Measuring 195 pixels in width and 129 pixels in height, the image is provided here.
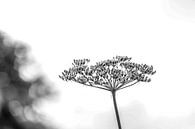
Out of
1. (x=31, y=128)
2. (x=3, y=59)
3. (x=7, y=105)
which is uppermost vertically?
(x=3, y=59)

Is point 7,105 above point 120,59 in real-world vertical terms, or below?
below

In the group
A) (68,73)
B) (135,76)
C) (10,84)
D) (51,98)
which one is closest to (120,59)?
(135,76)

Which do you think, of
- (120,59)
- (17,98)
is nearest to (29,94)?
(17,98)

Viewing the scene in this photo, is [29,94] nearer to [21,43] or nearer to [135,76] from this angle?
[21,43]

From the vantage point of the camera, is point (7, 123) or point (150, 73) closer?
point (7, 123)

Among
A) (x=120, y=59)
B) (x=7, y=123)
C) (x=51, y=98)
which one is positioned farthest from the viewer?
(x=51, y=98)

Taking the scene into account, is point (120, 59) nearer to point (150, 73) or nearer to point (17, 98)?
point (150, 73)

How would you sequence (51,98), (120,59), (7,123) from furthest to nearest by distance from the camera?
(51,98)
(120,59)
(7,123)
